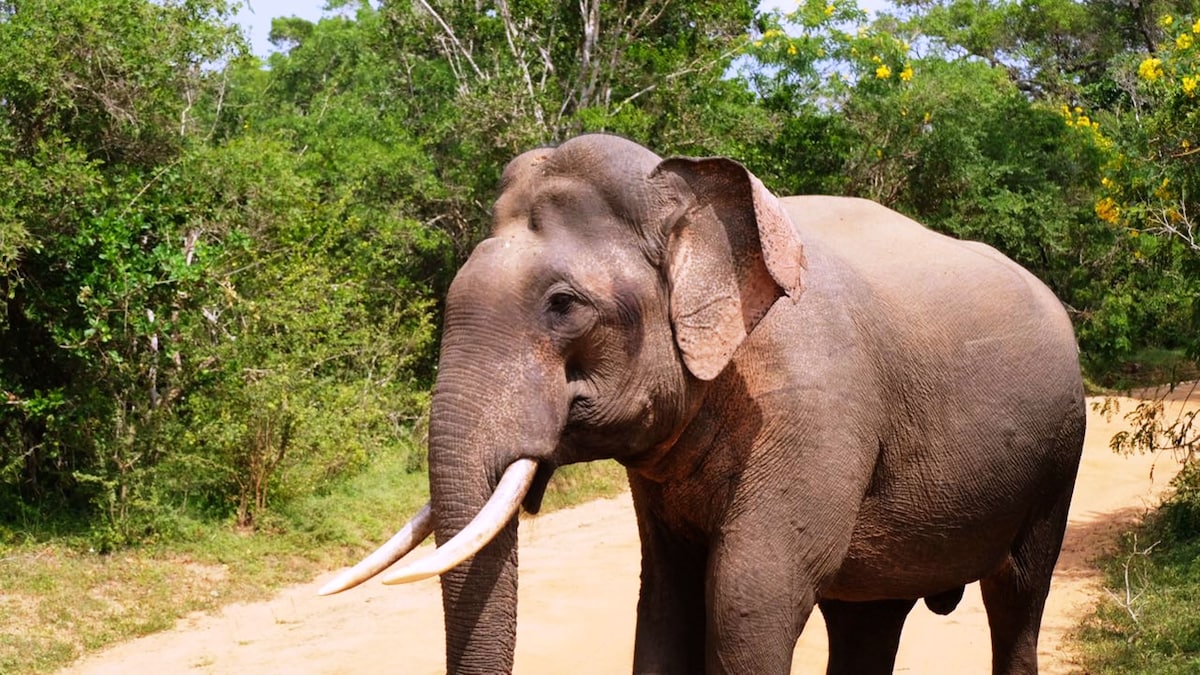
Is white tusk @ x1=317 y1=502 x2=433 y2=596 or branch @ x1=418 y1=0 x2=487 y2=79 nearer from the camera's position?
white tusk @ x1=317 y1=502 x2=433 y2=596

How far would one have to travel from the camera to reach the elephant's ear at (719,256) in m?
3.99

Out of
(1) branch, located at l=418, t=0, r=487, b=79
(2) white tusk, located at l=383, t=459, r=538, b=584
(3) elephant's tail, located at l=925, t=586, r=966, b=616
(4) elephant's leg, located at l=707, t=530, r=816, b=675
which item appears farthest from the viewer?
(1) branch, located at l=418, t=0, r=487, b=79

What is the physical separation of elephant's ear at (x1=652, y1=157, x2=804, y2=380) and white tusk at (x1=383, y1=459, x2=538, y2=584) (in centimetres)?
62

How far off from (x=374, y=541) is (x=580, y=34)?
5.95m

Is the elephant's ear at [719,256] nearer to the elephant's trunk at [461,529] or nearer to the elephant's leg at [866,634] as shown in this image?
the elephant's trunk at [461,529]

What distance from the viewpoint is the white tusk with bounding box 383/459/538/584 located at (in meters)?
3.36

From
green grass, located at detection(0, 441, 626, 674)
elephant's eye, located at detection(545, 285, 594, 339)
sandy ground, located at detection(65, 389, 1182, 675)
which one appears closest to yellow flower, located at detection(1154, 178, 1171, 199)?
sandy ground, located at detection(65, 389, 1182, 675)

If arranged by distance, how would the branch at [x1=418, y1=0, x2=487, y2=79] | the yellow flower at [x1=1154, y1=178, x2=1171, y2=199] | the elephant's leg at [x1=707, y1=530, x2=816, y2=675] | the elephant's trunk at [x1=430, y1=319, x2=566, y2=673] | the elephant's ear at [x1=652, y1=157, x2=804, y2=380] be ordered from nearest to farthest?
the elephant's trunk at [x1=430, y1=319, x2=566, y2=673]
the elephant's ear at [x1=652, y1=157, x2=804, y2=380]
the elephant's leg at [x1=707, y1=530, x2=816, y2=675]
the yellow flower at [x1=1154, y1=178, x2=1171, y2=199]
the branch at [x1=418, y1=0, x2=487, y2=79]

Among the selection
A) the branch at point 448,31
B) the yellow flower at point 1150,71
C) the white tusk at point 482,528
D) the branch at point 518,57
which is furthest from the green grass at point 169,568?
the yellow flower at point 1150,71

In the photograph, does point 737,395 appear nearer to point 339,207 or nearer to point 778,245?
point 778,245

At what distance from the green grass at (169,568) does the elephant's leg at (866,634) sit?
4.67 m

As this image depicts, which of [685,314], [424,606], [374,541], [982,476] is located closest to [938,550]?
[982,476]

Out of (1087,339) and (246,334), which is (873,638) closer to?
(246,334)

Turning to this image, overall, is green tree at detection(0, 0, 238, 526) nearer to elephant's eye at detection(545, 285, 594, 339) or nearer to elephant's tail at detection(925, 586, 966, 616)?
elephant's tail at detection(925, 586, 966, 616)
